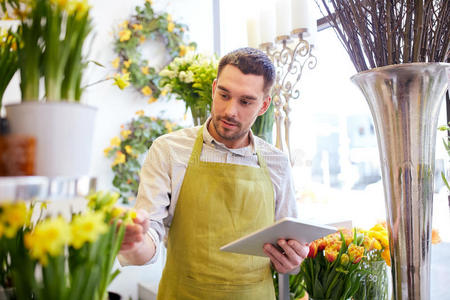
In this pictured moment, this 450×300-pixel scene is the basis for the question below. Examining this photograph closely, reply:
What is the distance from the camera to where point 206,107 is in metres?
2.06

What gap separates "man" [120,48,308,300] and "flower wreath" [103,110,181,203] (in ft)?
4.97

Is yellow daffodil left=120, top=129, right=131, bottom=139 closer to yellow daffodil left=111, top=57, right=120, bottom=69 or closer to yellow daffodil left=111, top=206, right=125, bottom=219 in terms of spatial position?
yellow daffodil left=111, top=57, right=120, bottom=69

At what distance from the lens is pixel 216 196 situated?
4.61 feet

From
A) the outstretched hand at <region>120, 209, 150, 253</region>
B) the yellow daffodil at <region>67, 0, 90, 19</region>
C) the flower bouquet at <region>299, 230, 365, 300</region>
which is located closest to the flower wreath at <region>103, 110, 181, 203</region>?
the flower bouquet at <region>299, 230, 365, 300</region>

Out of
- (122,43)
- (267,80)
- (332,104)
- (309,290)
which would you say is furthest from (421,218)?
(122,43)

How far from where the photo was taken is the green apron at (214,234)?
4.44 ft

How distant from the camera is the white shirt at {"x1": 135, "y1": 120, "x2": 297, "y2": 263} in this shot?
1330 millimetres

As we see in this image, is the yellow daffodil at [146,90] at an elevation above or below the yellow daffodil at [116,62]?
below

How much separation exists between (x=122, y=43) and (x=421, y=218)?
2600 mm

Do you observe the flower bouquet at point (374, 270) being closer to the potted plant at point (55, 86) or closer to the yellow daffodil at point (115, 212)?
the yellow daffodil at point (115, 212)

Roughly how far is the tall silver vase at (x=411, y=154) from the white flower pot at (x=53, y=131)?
2.52ft

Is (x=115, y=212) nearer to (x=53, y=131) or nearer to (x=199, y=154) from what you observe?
(x=53, y=131)


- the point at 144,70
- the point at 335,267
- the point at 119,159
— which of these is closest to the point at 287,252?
the point at 335,267

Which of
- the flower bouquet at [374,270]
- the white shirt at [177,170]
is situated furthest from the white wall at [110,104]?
the flower bouquet at [374,270]
